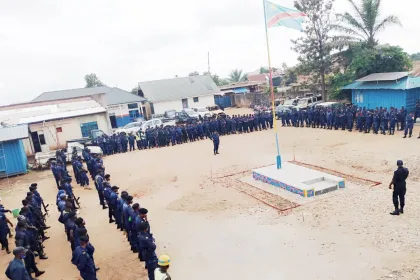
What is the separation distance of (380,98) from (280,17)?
1318cm

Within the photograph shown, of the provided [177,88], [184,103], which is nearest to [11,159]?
[184,103]

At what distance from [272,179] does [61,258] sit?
6.88 meters

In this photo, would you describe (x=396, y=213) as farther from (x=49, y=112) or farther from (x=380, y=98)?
(x=49, y=112)

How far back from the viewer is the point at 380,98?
22219 millimetres

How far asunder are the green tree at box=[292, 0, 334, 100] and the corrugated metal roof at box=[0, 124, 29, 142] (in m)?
21.2

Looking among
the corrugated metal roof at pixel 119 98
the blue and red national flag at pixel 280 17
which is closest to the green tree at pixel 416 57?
the corrugated metal roof at pixel 119 98

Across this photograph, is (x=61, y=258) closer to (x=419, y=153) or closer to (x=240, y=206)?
(x=240, y=206)

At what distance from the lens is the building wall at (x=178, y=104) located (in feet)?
125

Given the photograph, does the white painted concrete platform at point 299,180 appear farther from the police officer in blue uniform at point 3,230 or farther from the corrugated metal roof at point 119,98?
the corrugated metal roof at point 119,98

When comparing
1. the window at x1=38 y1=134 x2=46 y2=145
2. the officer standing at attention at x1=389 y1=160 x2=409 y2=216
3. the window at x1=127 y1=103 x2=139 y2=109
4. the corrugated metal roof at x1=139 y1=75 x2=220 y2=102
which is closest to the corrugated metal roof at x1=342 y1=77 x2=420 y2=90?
the officer standing at attention at x1=389 y1=160 x2=409 y2=216

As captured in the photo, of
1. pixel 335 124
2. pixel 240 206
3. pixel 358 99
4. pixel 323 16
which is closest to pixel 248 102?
pixel 323 16

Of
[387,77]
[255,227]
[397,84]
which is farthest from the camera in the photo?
[387,77]

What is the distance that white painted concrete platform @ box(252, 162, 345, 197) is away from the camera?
10.5 m

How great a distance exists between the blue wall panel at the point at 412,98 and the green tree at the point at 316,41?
7603 mm
